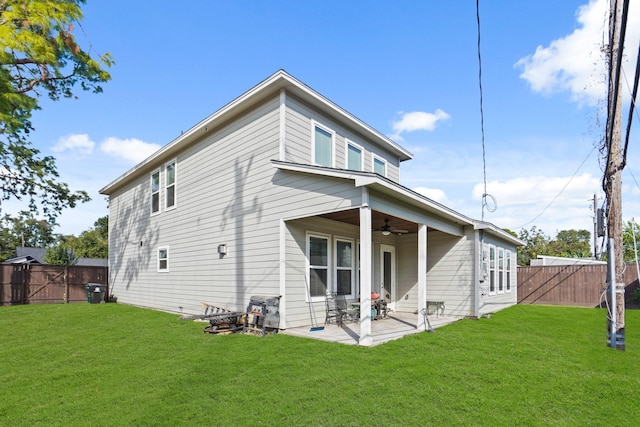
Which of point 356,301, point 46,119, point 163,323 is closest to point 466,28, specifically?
point 356,301

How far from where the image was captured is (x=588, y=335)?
779cm

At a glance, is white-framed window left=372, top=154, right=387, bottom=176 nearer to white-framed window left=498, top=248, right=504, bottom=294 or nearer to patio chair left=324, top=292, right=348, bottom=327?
patio chair left=324, top=292, right=348, bottom=327

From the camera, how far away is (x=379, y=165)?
1177cm

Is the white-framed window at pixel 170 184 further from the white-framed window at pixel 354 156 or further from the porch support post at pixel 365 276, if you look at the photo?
the porch support post at pixel 365 276

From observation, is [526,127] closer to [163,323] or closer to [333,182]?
[333,182]

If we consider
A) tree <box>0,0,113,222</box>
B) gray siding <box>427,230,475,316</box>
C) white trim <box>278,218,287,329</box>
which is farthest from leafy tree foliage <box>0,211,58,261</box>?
gray siding <box>427,230,475,316</box>

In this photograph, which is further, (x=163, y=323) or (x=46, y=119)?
(x=46, y=119)

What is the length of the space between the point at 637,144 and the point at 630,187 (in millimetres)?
2456

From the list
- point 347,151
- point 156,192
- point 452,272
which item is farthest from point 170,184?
point 452,272

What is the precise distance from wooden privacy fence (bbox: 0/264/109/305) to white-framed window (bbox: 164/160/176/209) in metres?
6.09

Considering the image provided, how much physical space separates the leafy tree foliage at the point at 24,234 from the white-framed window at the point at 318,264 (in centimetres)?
3882

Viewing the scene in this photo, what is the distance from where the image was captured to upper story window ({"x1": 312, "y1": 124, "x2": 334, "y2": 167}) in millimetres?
8844

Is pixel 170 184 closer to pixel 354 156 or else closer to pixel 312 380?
pixel 354 156

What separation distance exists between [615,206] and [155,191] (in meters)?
12.5
